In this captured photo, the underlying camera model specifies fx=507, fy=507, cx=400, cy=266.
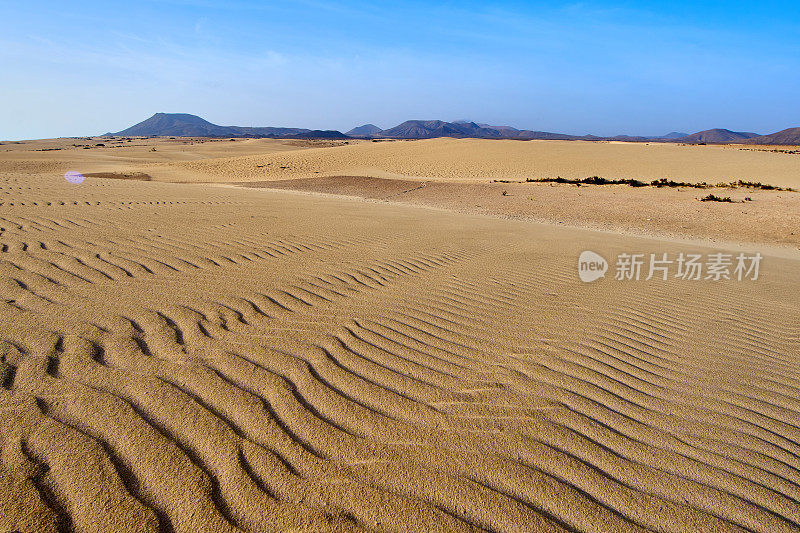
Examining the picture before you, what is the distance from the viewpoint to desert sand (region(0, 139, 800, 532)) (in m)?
1.88

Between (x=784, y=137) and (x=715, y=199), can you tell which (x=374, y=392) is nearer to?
(x=715, y=199)

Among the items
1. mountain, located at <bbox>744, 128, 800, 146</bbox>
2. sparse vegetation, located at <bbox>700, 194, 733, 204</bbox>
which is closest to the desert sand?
sparse vegetation, located at <bbox>700, 194, 733, 204</bbox>

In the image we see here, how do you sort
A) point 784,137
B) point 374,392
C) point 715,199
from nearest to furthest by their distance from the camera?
point 374,392 < point 715,199 < point 784,137

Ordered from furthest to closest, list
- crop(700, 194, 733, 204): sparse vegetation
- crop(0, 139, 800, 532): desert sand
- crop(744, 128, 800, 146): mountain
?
crop(744, 128, 800, 146): mountain, crop(700, 194, 733, 204): sparse vegetation, crop(0, 139, 800, 532): desert sand

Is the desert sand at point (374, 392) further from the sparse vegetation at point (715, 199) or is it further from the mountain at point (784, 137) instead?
the mountain at point (784, 137)

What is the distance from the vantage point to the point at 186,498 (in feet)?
5.98

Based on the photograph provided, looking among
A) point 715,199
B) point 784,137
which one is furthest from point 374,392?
point 784,137

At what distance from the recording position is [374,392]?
8.64ft

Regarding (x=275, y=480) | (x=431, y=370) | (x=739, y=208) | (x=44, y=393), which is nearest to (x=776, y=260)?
(x=739, y=208)

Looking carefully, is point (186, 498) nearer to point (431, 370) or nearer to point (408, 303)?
point (431, 370)

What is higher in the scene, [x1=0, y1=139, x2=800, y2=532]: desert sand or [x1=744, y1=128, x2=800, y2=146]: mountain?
[x1=744, y1=128, x2=800, y2=146]: mountain

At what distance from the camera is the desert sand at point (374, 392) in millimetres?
1876

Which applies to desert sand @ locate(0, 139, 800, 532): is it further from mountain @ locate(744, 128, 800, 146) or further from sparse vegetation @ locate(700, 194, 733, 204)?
mountain @ locate(744, 128, 800, 146)

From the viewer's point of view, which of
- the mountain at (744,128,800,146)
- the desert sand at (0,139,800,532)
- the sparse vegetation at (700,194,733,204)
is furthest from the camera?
the mountain at (744,128,800,146)
